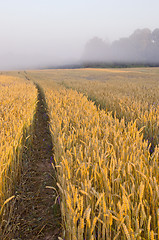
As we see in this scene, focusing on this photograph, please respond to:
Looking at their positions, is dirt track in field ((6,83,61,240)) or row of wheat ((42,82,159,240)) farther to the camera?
dirt track in field ((6,83,61,240))

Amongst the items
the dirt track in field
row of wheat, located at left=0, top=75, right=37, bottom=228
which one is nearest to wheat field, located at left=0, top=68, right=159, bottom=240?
row of wheat, located at left=0, top=75, right=37, bottom=228

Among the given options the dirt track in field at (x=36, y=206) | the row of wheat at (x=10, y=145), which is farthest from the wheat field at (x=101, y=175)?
the dirt track in field at (x=36, y=206)

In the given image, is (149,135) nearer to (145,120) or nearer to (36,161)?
(145,120)

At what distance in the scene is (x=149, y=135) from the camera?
309 centimetres

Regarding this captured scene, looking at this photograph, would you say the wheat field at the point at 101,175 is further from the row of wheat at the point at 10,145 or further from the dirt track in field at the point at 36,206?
the dirt track in field at the point at 36,206

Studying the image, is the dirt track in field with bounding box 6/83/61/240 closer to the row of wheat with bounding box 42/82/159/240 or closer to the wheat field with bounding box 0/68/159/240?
the wheat field with bounding box 0/68/159/240

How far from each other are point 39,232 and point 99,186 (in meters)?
0.69

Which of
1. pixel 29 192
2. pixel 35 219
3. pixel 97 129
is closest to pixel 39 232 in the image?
pixel 35 219

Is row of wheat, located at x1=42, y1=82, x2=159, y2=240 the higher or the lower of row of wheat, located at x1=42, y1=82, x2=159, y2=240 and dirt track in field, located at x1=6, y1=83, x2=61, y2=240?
the higher

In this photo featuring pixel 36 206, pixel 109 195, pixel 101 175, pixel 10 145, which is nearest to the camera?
pixel 109 195

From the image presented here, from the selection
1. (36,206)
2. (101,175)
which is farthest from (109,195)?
(36,206)

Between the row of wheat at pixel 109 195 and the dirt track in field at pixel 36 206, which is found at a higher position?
the row of wheat at pixel 109 195

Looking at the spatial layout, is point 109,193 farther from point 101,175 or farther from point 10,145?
point 10,145

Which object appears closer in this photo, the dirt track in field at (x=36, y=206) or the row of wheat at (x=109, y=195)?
the row of wheat at (x=109, y=195)
